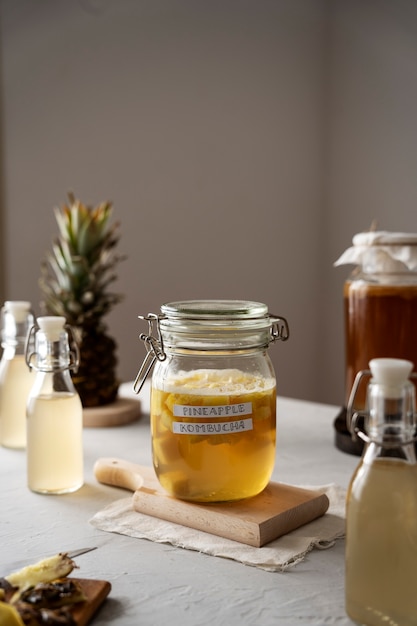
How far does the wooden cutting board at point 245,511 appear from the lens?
83 cm

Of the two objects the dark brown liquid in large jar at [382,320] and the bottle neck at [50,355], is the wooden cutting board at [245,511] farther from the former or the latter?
the dark brown liquid in large jar at [382,320]

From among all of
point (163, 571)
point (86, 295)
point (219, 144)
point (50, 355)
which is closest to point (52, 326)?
point (50, 355)

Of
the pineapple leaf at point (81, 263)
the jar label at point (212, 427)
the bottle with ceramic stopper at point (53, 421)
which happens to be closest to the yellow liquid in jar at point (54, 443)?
the bottle with ceramic stopper at point (53, 421)

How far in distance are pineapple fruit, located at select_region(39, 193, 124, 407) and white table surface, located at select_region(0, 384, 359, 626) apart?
0.38m

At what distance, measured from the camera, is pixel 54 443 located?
100 centimetres

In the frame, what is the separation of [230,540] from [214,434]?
4.8 inches

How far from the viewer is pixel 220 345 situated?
0.88 meters

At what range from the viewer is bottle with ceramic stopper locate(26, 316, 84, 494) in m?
1.00

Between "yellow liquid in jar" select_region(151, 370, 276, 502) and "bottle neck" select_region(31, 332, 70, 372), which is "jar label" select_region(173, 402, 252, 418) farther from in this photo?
"bottle neck" select_region(31, 332, 70, 372)

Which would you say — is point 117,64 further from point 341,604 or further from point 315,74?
point 341,604

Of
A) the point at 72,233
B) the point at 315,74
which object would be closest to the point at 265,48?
the point at 315,74

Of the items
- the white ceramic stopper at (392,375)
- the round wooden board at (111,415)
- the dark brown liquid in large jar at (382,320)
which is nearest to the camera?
the white ceramic stopper at (392,375)

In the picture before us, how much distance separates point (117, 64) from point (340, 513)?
2.13m

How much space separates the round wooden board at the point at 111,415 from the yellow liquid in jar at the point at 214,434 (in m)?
0.54
